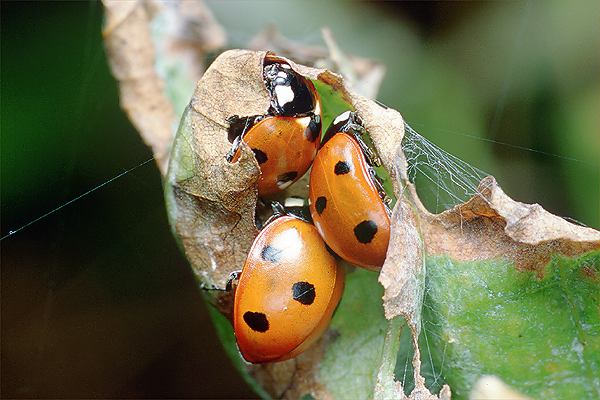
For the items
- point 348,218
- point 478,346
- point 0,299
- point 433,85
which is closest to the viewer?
point 478,346

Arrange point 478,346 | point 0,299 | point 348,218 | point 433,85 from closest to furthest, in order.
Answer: point 478,346 → point 348,218 → point 0,299 → point 433,85

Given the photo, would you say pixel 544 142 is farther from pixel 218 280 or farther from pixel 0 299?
pixel 0 299

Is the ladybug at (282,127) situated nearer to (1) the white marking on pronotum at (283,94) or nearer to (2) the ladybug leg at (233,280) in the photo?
(1) the white marking on pronotum at (283,94)

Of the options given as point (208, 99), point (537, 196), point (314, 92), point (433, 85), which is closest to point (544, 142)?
point (537, 196)

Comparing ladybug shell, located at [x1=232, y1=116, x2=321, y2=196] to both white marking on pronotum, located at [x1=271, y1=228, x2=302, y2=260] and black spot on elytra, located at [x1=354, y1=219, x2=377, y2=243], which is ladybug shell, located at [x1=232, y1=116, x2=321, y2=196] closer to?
white marking on pronotum, located at [x1=271, y1=228, x2=302, y2=260]

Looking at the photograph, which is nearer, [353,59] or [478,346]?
[478,346]

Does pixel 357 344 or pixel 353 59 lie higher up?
pixel 353 59

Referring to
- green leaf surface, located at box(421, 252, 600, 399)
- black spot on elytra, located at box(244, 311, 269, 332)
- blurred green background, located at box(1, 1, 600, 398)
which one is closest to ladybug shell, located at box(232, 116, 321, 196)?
black spot on elytra, located at box(244, 311, 269, 332)
